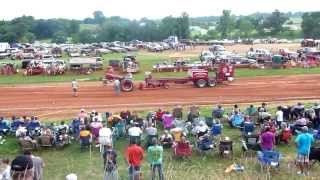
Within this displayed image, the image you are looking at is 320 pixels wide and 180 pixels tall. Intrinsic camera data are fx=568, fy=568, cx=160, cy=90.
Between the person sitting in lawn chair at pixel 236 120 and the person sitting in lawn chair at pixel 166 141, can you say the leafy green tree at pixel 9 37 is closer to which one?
the person sitting in lawn chair at pixel 236 120

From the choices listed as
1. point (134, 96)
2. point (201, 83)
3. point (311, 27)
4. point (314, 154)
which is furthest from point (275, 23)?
point (314, 154)

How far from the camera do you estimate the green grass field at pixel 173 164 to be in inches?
677

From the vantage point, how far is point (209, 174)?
→ 57.0 ft

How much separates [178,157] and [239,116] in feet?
15.4

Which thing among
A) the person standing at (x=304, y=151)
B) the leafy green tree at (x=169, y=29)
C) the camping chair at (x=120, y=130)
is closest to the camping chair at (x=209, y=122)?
the camping chair at (x=120, y=130)

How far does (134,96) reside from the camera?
3403 centimetres

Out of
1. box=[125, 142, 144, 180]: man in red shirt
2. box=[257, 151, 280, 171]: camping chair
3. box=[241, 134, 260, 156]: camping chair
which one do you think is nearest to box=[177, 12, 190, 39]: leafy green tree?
box=[241, 134, 260, 156]: camping chair

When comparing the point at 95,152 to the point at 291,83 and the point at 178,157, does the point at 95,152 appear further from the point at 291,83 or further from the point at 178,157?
the point at 291,83

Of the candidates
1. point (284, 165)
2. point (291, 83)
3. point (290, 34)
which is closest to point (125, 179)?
point (284, 165)

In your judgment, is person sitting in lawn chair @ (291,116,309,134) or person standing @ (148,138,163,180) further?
person sitting in lawn chair @ (291,116,309,134)

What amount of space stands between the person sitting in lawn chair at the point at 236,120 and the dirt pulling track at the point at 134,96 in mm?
7901

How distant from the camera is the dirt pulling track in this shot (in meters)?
31.1

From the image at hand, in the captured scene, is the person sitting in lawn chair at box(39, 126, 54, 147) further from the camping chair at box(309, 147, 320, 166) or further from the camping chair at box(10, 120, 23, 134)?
Answer: the camping chair at box(309, 147, 320, 166)

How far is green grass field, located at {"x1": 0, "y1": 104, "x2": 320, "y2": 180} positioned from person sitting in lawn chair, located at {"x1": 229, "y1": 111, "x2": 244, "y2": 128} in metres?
1.11
